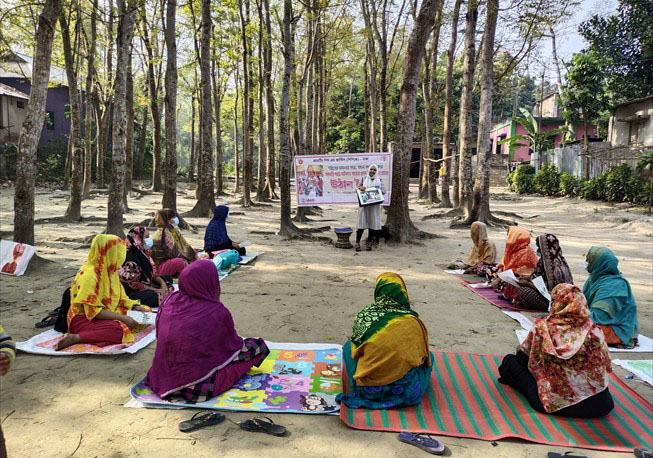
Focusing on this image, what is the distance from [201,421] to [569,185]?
21.2 metres

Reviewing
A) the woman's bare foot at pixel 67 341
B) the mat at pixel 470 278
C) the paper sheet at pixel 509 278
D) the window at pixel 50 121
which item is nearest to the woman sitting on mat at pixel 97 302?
the woman's bare foot at pixel 67 341

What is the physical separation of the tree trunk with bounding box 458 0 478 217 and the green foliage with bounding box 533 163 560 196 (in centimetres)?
1007

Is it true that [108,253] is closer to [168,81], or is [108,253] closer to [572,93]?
[168,81]

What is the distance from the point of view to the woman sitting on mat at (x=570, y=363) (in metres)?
3.31

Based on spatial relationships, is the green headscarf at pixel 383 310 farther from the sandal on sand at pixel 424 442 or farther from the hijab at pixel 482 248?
the hijab at pixel 482 248

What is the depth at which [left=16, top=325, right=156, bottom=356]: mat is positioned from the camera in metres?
4.18

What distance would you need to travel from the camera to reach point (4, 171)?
2444cm

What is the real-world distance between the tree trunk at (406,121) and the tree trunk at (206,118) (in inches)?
205

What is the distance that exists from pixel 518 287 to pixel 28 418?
5305mm

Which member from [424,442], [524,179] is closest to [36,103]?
[424,442]

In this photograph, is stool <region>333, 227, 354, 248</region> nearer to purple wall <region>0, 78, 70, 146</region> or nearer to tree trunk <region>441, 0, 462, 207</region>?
tree trunk <region>441, 0, 462, 207</region>

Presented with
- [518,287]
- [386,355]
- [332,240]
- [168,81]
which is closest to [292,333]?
[386,355]

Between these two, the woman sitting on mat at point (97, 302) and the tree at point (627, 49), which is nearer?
the woman sitting on mat at point (97, 302)

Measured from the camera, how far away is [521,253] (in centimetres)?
654
